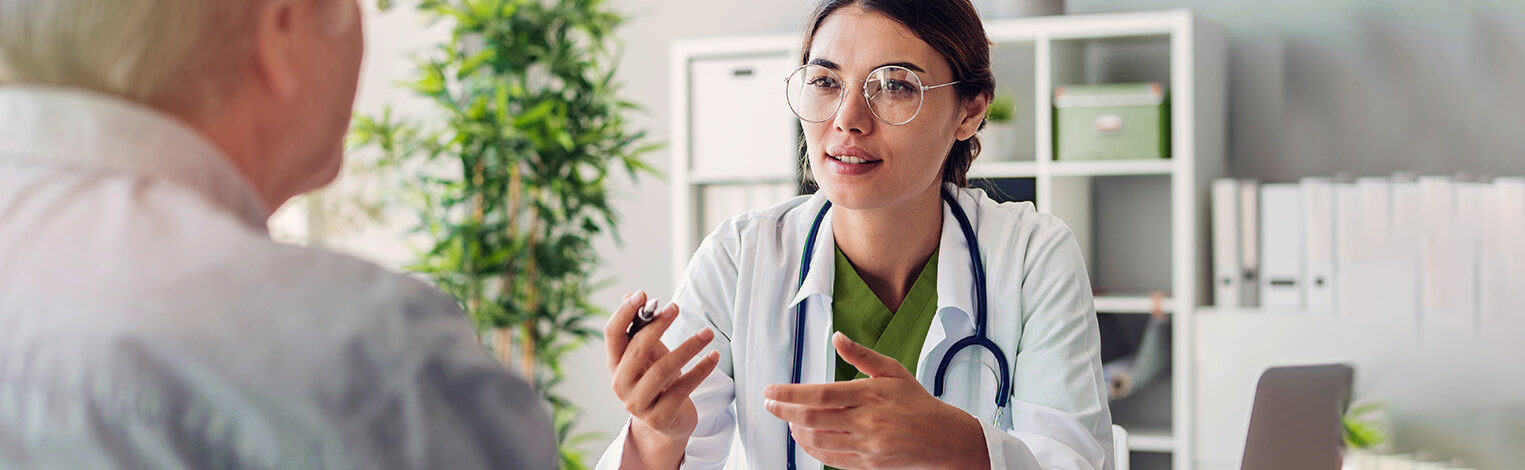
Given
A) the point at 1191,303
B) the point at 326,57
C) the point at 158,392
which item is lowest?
the point at 1191,303

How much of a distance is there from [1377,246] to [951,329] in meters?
1.79

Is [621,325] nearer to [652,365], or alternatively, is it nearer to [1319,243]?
[652,365]

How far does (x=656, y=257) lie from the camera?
12.8 ft

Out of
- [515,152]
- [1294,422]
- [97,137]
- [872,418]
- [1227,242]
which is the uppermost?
[515,152]

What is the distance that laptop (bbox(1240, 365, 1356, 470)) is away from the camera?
1.62 metres

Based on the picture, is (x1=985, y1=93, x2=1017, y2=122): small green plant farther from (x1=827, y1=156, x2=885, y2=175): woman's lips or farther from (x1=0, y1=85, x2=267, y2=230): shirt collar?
(x1=0, y1=85, x2=267, y2=230): shirt collar

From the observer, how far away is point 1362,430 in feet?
8.92

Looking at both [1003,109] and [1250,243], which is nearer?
[1250,243]

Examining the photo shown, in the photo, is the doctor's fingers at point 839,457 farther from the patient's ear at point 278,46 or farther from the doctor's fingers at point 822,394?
the patient's ear at point 278,46

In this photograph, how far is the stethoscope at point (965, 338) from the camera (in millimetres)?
1373

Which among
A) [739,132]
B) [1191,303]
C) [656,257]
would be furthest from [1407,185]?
[656,257]

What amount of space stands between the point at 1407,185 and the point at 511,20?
2.26 m

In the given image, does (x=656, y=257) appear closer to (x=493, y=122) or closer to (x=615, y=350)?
(x=493, y=122)

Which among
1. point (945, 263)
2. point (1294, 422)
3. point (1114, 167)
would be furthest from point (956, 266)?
point (1114, 167)
